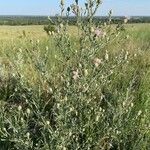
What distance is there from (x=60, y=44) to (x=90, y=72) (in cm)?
36

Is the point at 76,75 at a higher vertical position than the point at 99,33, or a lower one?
lower

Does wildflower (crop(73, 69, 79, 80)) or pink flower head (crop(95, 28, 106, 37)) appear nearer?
wildflower (crop(73, 69, 79, 80))

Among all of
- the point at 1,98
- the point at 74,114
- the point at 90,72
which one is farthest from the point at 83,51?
the point at 1,98

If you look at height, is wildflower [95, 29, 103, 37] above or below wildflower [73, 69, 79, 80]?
above

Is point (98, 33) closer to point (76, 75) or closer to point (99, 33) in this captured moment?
point (99, 33)

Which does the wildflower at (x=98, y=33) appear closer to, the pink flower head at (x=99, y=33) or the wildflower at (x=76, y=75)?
the pink flower head at (x=99, y=33)

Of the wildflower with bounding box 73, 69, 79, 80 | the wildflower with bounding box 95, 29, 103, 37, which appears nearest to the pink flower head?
the wildflower with bounding box 95, 29, 103, 37

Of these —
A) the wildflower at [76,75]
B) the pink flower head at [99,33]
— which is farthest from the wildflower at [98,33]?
the wildflower at [76,75]

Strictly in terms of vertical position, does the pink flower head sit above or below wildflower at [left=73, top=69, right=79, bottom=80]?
above

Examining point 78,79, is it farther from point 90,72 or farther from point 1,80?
point 1,80

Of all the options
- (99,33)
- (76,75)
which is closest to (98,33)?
(99,33)

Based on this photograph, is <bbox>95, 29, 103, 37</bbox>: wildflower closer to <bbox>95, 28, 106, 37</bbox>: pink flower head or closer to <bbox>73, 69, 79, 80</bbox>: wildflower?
<bbox>95, 28, 106, 37</bbox>: pink flower head

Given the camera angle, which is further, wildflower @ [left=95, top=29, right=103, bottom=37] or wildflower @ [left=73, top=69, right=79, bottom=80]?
wildflower @ [left=95, top=29, right=103, bottom=37]

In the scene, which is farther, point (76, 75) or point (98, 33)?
point (98, 33)
